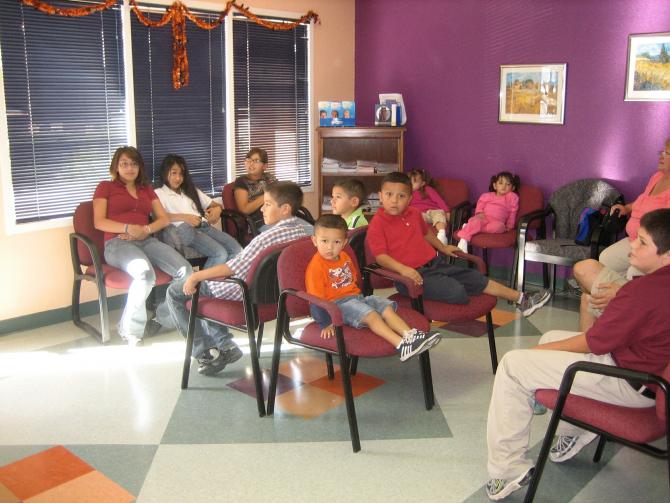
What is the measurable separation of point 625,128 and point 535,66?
931 millimetres

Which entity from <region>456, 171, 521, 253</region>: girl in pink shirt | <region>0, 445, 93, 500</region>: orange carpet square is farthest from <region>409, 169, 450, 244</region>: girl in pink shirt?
<region>0, 445, 93, 500</region>: orange carpet square

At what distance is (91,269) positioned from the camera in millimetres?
4836

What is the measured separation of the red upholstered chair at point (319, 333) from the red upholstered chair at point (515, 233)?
237cm

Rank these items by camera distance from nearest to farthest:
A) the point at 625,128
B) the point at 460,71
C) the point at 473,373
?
the point at 473,373
the point at 625,128
the point at 460,71

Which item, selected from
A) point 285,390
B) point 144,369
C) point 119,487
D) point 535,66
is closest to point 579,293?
point 535,66

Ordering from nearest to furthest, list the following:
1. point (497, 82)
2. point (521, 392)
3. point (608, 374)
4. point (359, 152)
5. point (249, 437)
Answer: point (608, 374)
point (521, 392)
point (249, 437)
point (497, 82)
point (359, 152)

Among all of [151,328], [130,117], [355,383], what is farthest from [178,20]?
[355,383]

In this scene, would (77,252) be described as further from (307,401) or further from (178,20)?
(307,401)

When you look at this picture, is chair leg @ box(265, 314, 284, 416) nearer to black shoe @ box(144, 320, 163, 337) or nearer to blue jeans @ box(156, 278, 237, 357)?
blue jeans @ box(156, 278, 237, 357)

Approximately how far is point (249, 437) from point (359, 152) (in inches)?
163

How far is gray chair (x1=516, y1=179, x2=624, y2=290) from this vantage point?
523 centimetres

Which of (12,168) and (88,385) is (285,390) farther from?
(12,168)

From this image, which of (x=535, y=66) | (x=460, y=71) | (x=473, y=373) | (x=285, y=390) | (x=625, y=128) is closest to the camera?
(x=285, y=390)

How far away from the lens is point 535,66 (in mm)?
5973
